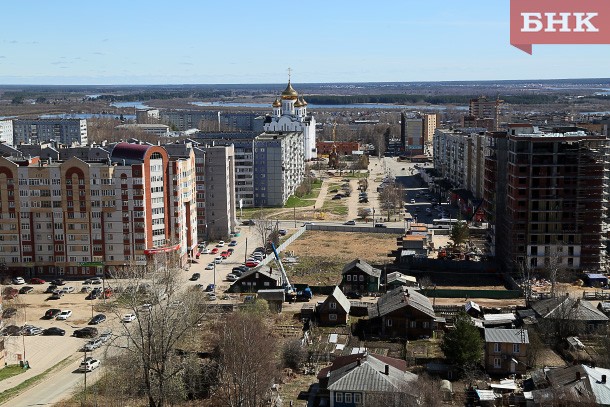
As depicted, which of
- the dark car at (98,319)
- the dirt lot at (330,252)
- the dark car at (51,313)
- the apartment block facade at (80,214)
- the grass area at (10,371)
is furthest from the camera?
the dirt lot at (330,252)

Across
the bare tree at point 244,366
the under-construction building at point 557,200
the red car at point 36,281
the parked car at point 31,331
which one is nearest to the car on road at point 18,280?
the red car at point 36,281

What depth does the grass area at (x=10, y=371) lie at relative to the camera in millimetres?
21703

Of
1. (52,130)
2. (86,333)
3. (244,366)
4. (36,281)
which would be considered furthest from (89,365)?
(52,130)

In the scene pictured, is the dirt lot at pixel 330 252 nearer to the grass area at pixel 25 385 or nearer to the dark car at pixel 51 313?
the dark car at pixel 51 313

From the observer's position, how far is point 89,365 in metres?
22.0

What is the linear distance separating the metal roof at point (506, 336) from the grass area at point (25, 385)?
1226 centimetres

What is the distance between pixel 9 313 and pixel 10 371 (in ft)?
16.3

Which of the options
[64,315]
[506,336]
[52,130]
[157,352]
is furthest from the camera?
[52,130]

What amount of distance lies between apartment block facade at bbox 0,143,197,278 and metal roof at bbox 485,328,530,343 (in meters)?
16.0

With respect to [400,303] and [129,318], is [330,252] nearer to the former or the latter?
[400,303]

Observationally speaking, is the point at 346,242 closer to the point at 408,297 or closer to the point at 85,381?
the point at 408,297

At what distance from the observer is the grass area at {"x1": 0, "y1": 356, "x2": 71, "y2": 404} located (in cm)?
2009

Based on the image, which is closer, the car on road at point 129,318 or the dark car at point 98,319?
the car on road at point 129,318

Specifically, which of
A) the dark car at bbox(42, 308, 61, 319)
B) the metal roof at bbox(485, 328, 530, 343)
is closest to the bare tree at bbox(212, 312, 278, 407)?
the metal roof at bbox(485, 328, 530, 343)
